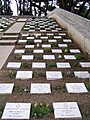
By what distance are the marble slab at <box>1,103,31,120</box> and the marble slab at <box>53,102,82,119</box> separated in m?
0.31

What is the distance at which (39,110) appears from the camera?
2818 mm

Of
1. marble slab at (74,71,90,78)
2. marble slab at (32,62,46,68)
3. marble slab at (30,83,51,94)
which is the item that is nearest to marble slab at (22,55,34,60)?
marble slab at (32,62,46,68)

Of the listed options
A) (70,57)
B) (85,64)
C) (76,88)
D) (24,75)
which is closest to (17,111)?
(76,88)

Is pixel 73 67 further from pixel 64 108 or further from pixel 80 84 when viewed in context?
pixel 64 108

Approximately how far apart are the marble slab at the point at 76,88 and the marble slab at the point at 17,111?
71cm

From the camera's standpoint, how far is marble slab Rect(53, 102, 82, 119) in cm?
271

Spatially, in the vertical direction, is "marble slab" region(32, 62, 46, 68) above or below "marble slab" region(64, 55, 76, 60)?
above

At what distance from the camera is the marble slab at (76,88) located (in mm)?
3384

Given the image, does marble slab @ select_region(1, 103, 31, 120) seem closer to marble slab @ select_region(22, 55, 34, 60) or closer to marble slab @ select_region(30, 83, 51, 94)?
marble slab @ select_region(30, 83, 51, 94)

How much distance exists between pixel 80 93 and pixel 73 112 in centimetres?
57

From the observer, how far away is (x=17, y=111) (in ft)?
9.13

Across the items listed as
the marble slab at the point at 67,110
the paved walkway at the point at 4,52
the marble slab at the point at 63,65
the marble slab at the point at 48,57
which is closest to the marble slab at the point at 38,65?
the marble slab at the point at 63,65

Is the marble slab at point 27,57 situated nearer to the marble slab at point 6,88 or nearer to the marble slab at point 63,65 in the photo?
the marble slab at point 63,65

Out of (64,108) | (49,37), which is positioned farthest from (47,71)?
(49,37)
